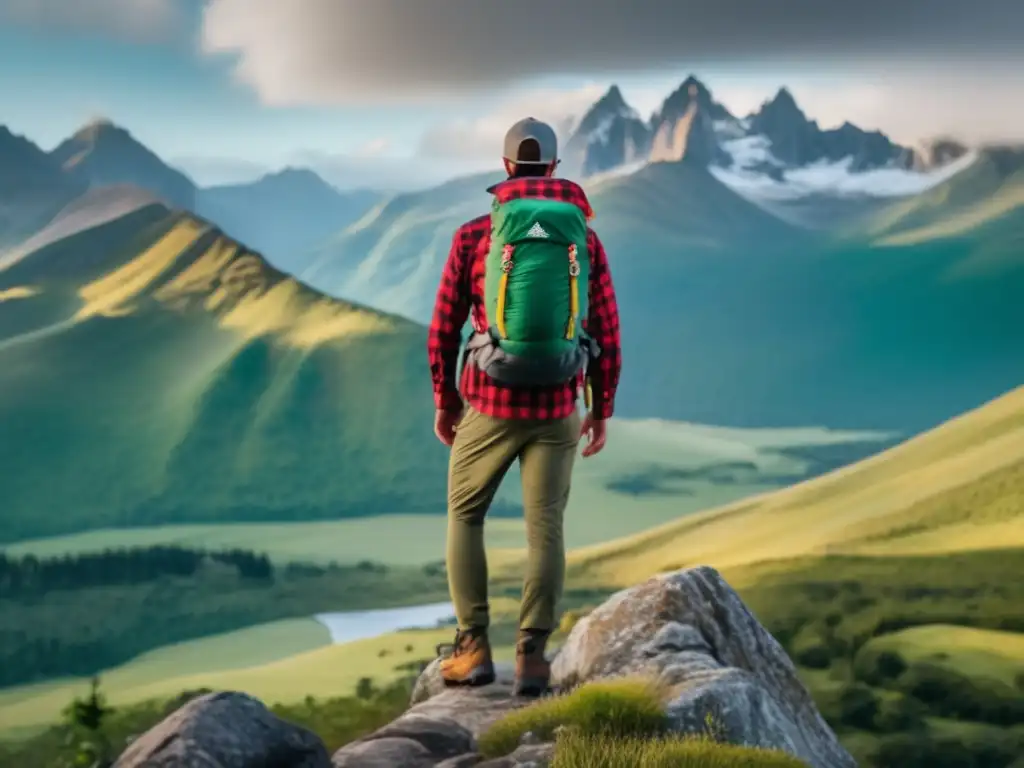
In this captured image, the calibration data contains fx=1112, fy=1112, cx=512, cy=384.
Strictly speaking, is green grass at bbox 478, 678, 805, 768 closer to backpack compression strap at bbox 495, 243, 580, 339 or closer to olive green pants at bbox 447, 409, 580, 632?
olive green pants at bbox 447, 409, 580, 632

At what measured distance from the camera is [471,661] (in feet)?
15.5

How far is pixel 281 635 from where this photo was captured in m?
18.2

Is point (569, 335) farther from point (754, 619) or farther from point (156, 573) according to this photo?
point (156, 573)

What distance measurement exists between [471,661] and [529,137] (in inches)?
86.2

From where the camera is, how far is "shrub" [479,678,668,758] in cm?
383

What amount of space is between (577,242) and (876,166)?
5640cm

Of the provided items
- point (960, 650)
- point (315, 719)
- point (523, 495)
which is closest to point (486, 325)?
point (523, 495)

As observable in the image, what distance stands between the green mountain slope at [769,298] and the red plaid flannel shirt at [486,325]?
2976 centimetres

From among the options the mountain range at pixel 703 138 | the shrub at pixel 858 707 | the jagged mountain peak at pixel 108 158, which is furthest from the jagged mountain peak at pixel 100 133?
the shrub at pixel 858 707

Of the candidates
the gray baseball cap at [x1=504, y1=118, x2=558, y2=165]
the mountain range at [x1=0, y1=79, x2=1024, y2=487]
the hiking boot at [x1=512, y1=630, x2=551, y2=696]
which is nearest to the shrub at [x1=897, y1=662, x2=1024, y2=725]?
the hiking boot at [x1=512, y1=630, x2=551, y2=696]

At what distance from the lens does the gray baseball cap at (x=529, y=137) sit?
13.7ft

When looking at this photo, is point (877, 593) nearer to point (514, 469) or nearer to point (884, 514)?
point (884, 514)

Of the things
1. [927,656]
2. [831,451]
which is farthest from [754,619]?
[831,451]

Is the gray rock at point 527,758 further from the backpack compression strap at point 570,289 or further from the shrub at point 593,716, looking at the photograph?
the backpack compression strap at point 570,289
